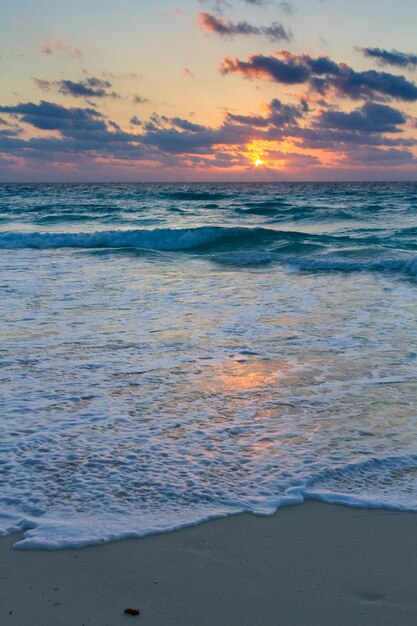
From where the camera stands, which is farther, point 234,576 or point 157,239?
point 157,239

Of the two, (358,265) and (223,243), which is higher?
(358,265)

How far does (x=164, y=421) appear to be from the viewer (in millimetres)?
4602

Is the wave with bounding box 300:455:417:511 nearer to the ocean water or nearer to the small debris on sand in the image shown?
the ocean water

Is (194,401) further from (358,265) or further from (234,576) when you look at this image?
(358,265)

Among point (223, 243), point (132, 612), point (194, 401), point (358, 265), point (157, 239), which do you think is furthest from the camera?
point (157, 239)

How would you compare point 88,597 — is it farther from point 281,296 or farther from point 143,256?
point 143,256

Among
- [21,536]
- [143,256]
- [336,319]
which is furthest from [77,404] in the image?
[143,256]

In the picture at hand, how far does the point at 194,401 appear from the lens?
16.6 feet

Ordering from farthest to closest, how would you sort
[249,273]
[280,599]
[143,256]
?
1. [143,256]
2. [249,273]
3. [280,599]

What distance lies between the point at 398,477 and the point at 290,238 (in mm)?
20112

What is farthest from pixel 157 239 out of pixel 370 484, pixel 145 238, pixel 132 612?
pixel 132 612

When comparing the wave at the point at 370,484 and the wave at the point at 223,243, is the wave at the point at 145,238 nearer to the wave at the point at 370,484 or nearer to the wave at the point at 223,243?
the wave at the point at 223,243

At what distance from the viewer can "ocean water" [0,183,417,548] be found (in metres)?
3.50

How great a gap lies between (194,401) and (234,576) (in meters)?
2.33
